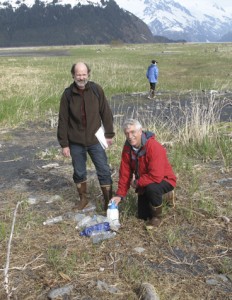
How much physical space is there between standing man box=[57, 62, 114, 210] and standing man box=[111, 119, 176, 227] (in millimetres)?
559

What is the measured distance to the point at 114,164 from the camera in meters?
7.89

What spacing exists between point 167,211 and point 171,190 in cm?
45

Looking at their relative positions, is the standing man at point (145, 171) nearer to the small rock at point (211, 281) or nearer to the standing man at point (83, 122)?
the standing man at point (83, 122)

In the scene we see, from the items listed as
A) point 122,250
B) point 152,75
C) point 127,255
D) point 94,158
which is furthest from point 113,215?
point 152,75

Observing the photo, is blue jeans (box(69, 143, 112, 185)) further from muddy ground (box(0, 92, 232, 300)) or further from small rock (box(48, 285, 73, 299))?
small rock (box(48, 285, 73, 299))

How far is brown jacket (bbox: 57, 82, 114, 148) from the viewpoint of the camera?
17.5 ft

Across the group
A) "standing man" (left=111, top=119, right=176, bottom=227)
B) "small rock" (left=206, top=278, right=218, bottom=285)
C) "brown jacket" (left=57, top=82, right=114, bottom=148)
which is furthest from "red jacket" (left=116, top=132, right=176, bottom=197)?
"small rock" (left=206, top=278, right=218, bottom=285)

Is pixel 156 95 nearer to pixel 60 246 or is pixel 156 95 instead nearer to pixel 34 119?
pixel 34 119

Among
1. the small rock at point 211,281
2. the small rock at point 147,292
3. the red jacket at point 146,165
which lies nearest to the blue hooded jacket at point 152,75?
the red jacket at point 146,165

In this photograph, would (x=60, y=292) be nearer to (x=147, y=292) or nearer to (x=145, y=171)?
(x=147, y=292)

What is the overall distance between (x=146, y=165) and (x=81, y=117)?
1138mm

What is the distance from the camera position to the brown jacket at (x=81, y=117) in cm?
535

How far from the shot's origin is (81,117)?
17.8ft

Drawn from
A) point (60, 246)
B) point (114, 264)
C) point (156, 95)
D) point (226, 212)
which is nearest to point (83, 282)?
point (114, 264)
